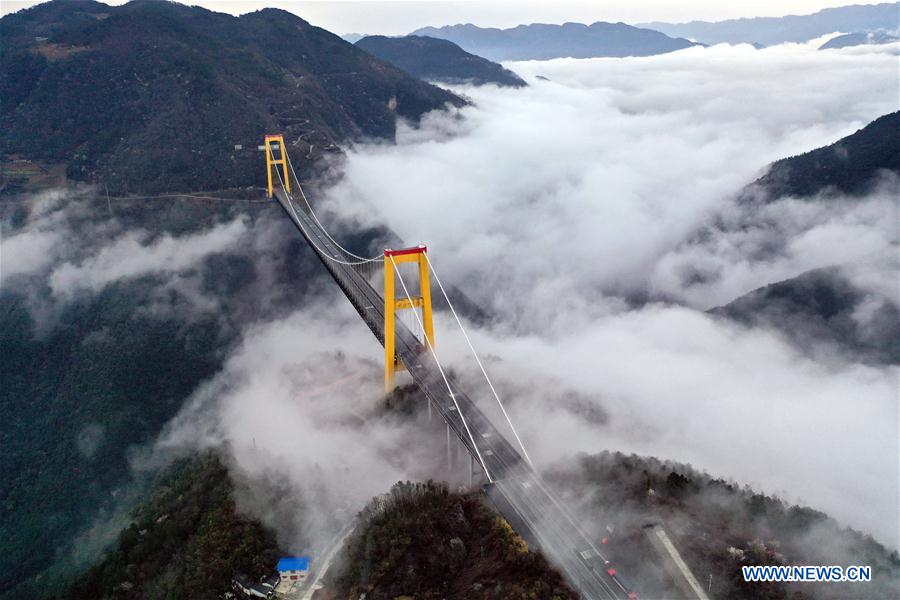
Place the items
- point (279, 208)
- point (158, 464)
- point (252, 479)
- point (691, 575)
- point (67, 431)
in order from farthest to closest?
1. point (279, 208)
2. point (67, 431)
3. point (158, 464)
4. point (252, 479)
5. point (691, 575)

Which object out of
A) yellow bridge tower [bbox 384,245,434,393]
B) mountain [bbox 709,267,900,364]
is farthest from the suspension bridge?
mountain [bbox 709,267,900,364]

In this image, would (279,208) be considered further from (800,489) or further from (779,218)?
(779,218)

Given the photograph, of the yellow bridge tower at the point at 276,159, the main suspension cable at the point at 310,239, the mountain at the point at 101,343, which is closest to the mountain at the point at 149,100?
the yellow bridge tower at the point at 276,159

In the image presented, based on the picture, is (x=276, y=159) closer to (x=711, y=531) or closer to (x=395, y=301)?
(x=395, y=301)

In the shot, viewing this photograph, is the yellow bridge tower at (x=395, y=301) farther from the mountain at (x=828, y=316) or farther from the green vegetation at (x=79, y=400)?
the mountain at (x=828, y=316)

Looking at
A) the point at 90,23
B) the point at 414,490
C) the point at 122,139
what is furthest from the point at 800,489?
the point at 90,23

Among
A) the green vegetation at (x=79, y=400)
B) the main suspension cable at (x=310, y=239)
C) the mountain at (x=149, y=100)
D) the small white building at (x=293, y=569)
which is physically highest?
the mountain at (x=149, y=100)
